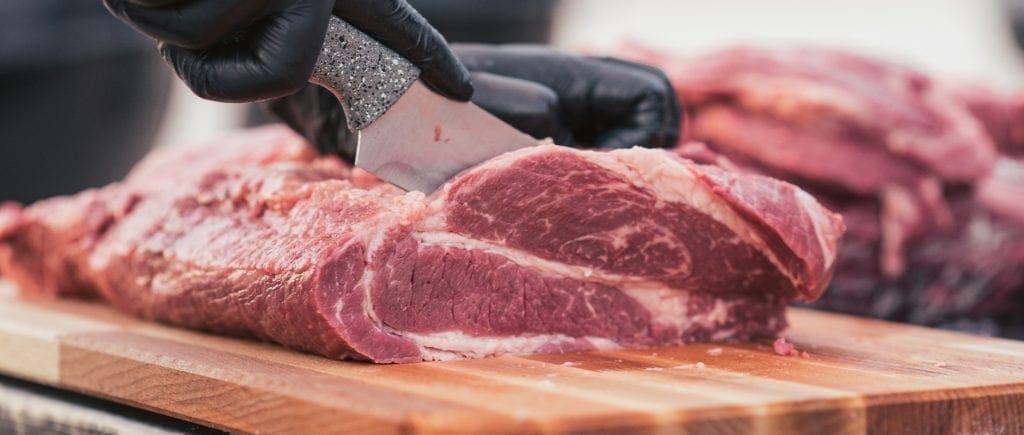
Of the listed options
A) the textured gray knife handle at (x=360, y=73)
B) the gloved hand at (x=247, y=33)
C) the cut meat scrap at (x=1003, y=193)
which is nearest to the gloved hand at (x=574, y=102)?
the textured gray knife handle at (x=360, y=73)

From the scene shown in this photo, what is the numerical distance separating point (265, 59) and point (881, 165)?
257 centimetres

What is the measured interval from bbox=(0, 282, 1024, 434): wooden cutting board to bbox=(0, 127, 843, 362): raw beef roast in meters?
0.08

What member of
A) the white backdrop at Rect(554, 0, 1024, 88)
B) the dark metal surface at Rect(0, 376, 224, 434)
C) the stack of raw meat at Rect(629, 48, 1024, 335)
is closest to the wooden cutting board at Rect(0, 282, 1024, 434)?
the dark metal surface at Rect(0, 376, 224, 434)

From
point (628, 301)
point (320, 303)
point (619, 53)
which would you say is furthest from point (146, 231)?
point (619, 53)

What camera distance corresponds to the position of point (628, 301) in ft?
8.93

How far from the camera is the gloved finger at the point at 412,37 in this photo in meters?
2.40

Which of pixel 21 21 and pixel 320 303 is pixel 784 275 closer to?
pixel 320 303

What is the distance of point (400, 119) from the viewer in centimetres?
257

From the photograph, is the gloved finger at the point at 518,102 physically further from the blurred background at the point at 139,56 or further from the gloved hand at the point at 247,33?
the blurred background at the point at 139,56

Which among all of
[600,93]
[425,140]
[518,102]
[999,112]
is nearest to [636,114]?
[600,93]

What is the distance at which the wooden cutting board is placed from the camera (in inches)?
74.4

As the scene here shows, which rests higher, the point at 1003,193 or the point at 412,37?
the point at 412,37

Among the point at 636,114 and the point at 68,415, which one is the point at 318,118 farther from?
the point at 68,415

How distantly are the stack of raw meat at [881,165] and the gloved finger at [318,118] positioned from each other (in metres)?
1.55
